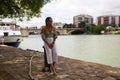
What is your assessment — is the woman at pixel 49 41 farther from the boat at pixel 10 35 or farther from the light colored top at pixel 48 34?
the boat at pixel 10 35

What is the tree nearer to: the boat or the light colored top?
the light colored top

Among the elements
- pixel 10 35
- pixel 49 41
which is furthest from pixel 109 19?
pixel 49 41

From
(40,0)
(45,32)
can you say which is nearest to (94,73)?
(45,32)

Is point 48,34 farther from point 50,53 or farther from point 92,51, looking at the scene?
point 92,51

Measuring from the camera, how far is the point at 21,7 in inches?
579

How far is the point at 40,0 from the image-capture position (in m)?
13.0

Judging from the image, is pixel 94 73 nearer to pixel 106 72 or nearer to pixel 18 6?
pixel 106 72

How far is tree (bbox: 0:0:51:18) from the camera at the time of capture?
13.3 meters

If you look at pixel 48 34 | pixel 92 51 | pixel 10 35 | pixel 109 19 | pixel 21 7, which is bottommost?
pixel 92 51

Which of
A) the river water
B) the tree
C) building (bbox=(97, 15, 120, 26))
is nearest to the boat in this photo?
the river water

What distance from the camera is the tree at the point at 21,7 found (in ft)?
43.8

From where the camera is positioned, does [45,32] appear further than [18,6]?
No

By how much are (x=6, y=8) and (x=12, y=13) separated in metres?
1.44

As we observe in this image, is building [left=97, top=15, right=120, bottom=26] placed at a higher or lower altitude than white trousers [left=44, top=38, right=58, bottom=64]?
lower
